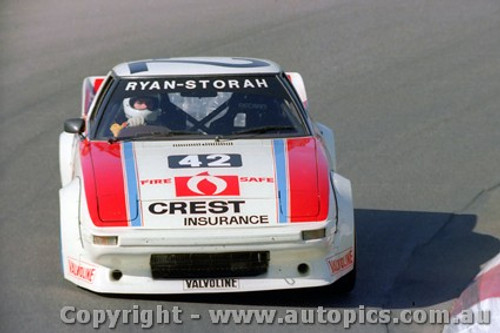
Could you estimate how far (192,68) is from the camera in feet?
31.6

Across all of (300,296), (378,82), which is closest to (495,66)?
(378,82)

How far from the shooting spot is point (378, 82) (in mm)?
14992

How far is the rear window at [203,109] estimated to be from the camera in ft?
29.7

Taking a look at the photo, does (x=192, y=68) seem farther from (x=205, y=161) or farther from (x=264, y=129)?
(x=205, y=161)

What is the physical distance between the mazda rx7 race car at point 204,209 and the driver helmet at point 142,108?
40 mm

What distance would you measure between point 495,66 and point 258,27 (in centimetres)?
319

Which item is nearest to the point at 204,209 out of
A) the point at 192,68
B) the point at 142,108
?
the point at 142,108

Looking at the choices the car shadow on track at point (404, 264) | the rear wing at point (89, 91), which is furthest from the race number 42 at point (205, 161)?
the rear wing at point (89, 91)

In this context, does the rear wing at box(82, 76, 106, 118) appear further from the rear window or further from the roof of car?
the rear window

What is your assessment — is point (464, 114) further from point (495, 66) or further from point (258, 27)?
point (258, 27)

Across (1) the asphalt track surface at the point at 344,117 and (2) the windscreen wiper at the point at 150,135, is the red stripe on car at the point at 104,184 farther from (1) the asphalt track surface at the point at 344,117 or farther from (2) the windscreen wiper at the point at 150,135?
(1) the asphalt track surface at the point at 344,117

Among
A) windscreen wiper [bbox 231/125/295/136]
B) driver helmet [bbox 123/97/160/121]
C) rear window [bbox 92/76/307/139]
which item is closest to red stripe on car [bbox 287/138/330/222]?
windscreen wiper [bbox 231/125/295/136]

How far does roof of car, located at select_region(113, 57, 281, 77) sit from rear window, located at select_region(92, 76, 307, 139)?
0.25 feet

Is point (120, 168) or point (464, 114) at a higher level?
point (120, 168)
